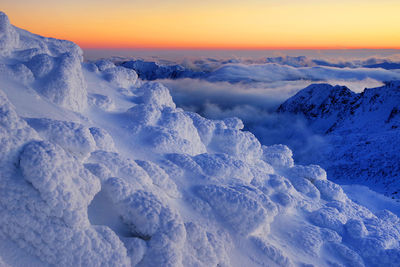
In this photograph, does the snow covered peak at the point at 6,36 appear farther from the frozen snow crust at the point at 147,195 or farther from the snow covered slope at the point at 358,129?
the snow covered slope at the point at 358,129

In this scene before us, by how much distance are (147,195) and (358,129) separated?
65375 millimetres

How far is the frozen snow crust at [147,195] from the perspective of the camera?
169 inches

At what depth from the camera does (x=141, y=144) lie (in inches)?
319

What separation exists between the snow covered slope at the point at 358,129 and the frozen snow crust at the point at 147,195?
30.0 metres

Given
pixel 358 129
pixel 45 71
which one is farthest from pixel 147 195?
pixel 358 129

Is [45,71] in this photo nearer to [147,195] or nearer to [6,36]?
[6,36]

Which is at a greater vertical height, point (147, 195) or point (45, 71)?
point (45, 71)

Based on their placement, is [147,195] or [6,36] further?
[6,36]

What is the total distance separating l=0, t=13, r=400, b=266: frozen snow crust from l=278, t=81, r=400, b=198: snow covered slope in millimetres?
29955

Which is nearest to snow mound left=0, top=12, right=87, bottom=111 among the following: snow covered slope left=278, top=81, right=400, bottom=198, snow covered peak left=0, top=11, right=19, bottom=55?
snow covered peak left=0, top=11, right=19, bottom=55

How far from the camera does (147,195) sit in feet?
18.3

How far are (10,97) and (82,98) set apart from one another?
2.10 meters

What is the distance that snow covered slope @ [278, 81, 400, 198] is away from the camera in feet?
132

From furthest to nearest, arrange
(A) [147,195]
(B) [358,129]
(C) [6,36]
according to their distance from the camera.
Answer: (B) [358,129], (C) [6,36], (A) [147,195]
